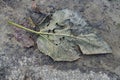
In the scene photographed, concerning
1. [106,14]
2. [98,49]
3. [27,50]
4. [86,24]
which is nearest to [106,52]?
[98,49]

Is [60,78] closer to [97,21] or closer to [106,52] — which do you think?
[106,52]

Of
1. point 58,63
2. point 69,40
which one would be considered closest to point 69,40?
point 69,40

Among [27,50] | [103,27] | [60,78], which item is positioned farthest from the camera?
[103,27]

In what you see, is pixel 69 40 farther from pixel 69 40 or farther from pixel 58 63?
pixel 58 63
